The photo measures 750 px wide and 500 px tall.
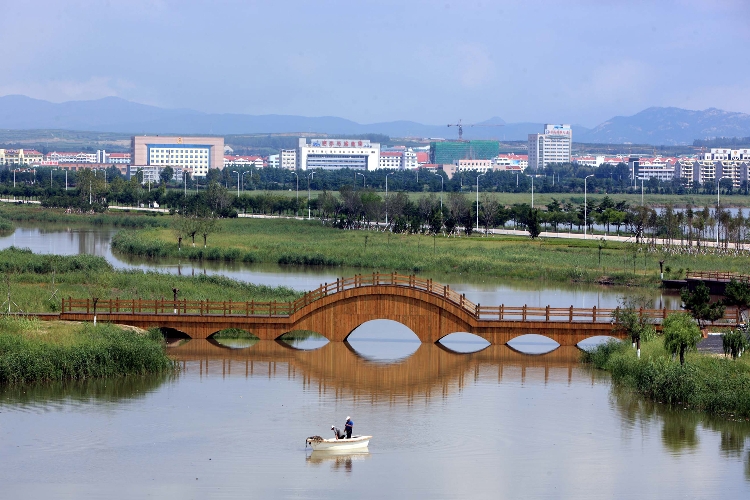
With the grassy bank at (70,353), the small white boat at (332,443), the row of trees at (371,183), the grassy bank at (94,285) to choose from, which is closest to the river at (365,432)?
→ the small white boat at (332,443)

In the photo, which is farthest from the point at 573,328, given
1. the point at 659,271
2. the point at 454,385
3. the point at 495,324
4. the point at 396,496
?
the point at 659,271

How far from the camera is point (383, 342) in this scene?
118 feet

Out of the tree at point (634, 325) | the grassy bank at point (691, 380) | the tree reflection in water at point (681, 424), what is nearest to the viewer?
the tree reflection in water at point (681, 424)

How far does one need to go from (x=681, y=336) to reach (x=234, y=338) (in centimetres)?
1398

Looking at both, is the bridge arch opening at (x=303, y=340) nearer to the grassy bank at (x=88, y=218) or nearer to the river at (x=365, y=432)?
the river at (x=365, y=432)

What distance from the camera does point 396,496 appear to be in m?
20.3

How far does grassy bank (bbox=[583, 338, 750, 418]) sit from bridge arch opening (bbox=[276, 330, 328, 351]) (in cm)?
918

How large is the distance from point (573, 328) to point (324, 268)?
90.9 feet

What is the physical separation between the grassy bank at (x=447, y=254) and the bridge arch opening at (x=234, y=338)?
75.6 feet

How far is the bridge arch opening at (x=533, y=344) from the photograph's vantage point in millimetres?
34794

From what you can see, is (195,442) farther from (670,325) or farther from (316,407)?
(670,325)

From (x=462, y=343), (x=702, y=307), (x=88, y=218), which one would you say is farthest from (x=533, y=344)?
(x=88, y=218)

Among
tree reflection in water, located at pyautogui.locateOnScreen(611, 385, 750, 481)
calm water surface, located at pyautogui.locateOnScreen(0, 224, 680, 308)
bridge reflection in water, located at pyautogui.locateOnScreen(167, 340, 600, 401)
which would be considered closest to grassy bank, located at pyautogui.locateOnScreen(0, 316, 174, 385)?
bridge reflection in water, located at pyautogui.locateOnScreen(167, 340, 600, 401)

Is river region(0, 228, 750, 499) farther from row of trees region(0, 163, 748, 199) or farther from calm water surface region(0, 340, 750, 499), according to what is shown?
row of trees region(0, 163, 748, 199)
